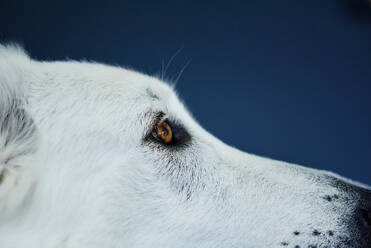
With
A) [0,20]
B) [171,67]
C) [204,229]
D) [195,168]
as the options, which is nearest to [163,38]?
[171,67]

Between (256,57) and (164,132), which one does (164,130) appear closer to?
(164,132)

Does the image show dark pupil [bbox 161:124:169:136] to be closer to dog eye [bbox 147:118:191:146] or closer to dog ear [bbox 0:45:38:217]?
dog eye [bbox 147:118:191:146]

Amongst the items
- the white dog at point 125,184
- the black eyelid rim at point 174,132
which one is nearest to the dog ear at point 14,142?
the white dog at point 125,184

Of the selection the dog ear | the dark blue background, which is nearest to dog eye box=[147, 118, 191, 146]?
the dog ear

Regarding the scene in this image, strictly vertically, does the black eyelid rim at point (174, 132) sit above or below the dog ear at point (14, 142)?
above

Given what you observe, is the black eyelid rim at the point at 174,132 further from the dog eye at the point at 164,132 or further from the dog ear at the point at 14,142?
the dog ear at the point at 14,142

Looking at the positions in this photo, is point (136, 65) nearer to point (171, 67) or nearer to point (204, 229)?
point (171, 67)
